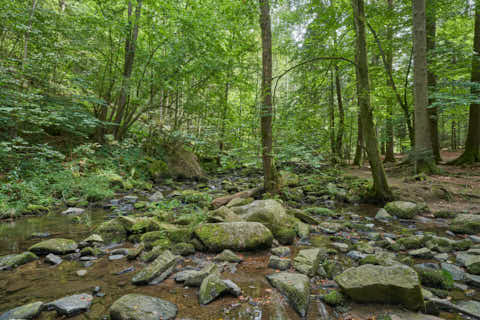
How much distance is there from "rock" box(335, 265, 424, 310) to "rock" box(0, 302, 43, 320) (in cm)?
286

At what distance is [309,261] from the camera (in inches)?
113

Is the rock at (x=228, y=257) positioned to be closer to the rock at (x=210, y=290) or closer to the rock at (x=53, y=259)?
the rock at (x=210, y=290)

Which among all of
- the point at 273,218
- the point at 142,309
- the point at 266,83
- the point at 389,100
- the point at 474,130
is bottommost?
the point at 142,309

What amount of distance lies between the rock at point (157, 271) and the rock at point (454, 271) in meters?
3.40

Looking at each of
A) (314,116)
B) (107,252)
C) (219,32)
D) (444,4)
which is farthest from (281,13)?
(107,252)

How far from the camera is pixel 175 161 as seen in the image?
11.8 m

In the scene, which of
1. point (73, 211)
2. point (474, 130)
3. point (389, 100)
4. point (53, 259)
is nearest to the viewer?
point (53, 259)

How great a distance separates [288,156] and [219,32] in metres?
6.71

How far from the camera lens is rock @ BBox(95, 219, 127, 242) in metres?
3.96

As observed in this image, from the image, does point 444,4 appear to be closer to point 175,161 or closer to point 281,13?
point 281,13

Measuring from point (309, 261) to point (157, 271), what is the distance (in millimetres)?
1933

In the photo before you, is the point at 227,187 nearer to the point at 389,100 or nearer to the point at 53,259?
the point at 53,259

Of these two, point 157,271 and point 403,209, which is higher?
point 403,209

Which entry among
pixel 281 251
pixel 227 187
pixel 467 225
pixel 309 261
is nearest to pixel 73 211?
pixel 227 187
